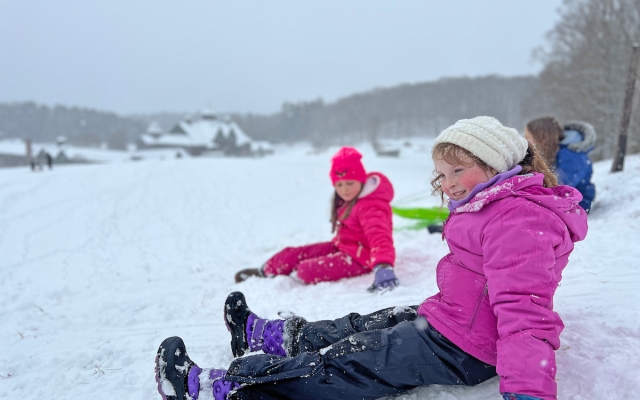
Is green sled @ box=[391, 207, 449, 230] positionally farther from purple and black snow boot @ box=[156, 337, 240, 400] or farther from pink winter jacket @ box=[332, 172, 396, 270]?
purple and black snow boot @ box=[156, 337, 240, 400]

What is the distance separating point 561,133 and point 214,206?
36.7ft

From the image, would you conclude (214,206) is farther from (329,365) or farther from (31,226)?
(329,365)

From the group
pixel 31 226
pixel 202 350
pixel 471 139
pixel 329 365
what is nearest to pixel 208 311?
pixel 202 350

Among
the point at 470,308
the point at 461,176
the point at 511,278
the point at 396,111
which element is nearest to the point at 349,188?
the point at 461,176

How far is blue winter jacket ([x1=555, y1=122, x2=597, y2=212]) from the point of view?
414cm

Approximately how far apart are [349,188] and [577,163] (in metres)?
2.61

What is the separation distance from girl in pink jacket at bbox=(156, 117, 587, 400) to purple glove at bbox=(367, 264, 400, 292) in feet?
3.82

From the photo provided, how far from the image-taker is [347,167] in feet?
12.1

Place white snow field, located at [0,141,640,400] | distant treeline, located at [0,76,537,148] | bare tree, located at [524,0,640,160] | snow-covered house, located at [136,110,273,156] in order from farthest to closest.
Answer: distant treeline, located at [0,76,537,148], snow-covered house, located at [136,110,273,156], bare tree, located at [524,0,640,160], white snow field, located at [0,141,640,400]

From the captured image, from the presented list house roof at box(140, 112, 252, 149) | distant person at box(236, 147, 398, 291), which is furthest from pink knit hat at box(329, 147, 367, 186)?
house roof at box(140, 112, 252, 149)

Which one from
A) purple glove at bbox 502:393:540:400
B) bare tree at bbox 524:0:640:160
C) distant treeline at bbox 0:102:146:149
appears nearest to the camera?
purple glove at bbox 502:393:540:400

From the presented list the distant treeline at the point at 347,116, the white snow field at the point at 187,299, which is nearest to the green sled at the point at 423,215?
the white snow field at the point at 187,299

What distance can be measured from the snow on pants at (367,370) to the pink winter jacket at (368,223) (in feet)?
5.48

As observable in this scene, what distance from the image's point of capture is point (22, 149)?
53031mm
